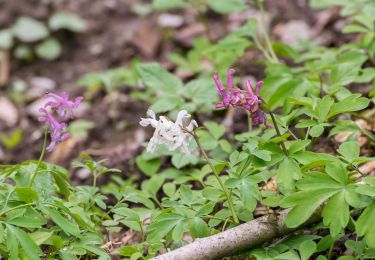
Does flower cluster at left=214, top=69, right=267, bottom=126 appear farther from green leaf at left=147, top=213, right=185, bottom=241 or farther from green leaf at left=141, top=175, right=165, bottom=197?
green leaf at left=141, top=175, right=165, bottom=197

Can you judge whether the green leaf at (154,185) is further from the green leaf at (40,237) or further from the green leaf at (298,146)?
the green leaf at (298,146)

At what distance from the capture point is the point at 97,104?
12.7 ft

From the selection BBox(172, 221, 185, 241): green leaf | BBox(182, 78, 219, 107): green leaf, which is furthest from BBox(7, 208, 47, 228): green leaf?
BBox(182, 78, 219, 107): green leaf

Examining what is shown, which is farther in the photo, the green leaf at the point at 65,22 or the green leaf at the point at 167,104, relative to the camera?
the green leaf at the point at 65,22

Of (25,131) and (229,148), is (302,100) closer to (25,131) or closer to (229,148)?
(229,148)

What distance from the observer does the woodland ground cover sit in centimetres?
171

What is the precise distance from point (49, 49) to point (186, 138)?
2.95 m

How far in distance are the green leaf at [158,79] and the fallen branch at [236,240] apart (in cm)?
97

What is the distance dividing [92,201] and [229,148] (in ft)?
2.13

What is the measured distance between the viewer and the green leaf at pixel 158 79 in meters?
2.63

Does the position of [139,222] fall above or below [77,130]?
above

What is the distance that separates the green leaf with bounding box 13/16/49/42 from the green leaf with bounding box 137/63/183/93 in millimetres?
2005

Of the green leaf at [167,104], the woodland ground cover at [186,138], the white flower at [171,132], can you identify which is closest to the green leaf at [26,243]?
the woodland ground cover at [186,138]

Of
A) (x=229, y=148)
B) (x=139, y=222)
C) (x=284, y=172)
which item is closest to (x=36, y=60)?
(x=229, y=148)
